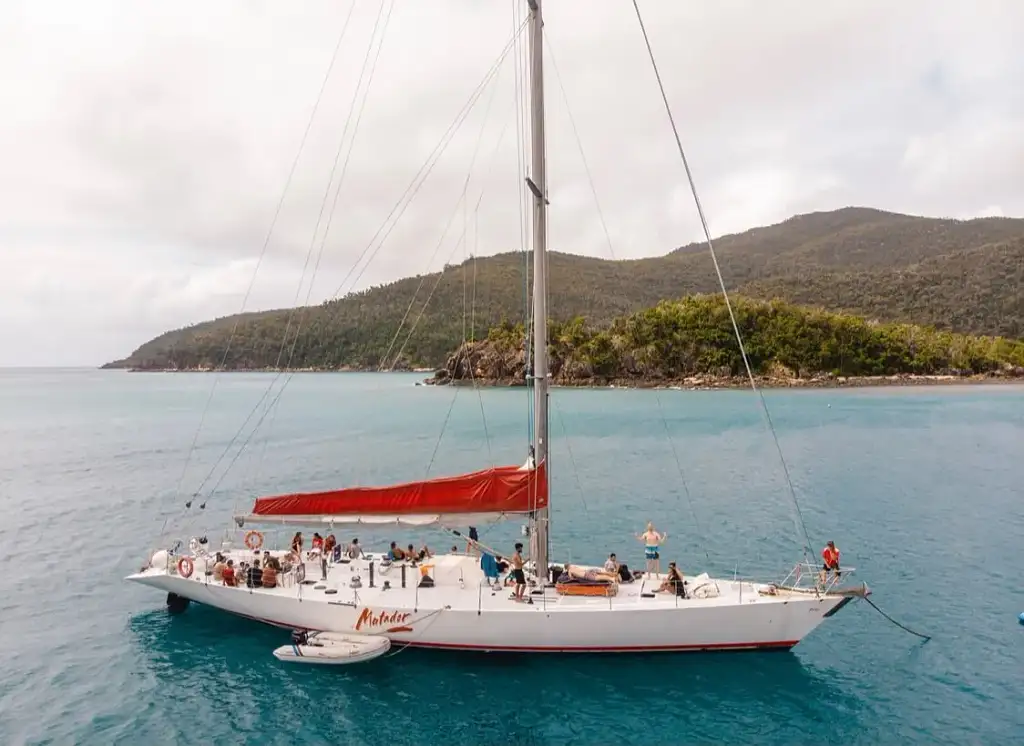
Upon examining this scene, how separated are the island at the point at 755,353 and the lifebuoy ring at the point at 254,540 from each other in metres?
117

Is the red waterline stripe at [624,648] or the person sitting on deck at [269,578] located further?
the person sitting on deck at [269,578]

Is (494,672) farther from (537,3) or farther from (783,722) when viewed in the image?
(537,3)

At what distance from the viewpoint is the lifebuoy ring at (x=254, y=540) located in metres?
20.7

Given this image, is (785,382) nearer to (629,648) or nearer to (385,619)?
(629,648)

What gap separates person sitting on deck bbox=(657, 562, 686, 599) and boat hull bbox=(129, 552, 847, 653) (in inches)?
8.7

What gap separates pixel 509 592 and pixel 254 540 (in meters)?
9.14

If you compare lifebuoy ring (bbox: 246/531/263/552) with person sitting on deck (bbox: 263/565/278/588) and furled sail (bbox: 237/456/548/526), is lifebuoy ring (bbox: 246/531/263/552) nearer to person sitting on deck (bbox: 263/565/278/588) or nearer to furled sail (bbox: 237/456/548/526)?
person sitting on deck (bbox: 263/565/278/588)

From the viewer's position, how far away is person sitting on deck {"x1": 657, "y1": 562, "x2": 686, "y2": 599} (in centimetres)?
1661

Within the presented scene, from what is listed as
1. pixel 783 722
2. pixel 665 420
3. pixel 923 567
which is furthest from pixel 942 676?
pixel 665 420

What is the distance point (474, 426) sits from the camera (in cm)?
7625

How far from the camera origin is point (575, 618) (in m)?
16.1

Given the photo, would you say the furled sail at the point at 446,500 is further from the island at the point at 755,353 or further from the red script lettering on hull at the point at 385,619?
the island at the point at 755,353

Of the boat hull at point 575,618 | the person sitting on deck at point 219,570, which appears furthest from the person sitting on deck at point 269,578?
the person sitting on deck at point 219,570

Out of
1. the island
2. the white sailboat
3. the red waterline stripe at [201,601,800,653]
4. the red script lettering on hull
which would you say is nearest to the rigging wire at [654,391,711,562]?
the red waterline stripe at [201,601,800,653]
